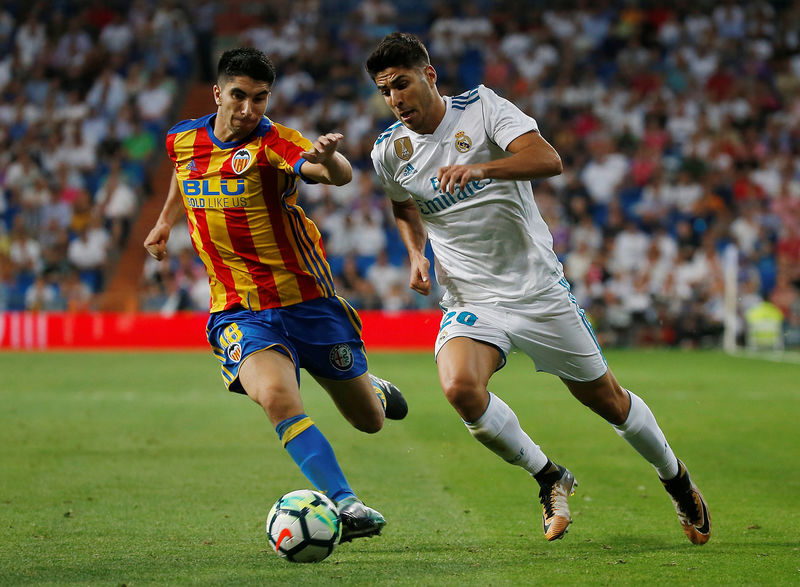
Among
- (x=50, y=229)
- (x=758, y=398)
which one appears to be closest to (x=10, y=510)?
(x=758, y=398)

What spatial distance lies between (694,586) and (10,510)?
3717 millimetres

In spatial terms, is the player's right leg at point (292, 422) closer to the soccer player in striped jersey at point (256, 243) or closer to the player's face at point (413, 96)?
the soccer player in striped jersey at point (256, 243)

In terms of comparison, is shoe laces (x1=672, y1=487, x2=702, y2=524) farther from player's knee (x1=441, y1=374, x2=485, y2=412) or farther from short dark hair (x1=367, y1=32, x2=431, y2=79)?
short dark hair (x1=367, y1=32, x2=431, y2=79)

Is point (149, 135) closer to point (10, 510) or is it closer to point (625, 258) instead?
point (625, 258)

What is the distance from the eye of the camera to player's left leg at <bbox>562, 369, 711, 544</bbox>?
5223mm

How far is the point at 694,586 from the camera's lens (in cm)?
422

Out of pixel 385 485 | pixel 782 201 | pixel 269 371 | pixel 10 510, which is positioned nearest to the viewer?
pixel 269 371

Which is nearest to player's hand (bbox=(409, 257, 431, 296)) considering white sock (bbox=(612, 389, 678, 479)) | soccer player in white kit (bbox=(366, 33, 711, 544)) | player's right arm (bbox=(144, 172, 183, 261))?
soccer player in white kit (bbox=(366, 33, 711, 544))

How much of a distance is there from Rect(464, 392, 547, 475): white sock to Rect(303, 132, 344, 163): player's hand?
4.73 feet

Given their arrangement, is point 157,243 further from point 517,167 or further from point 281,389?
point 517,167

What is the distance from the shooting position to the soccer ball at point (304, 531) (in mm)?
4355

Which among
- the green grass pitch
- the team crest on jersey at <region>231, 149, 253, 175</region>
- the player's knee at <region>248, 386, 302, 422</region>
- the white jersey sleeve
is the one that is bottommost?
the green grass pitch

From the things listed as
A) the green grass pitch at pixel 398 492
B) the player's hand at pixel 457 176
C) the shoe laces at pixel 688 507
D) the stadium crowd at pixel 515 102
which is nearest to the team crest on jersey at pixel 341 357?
the green grass pitch at pixel 398 492

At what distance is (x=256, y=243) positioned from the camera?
5.39 meters
